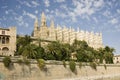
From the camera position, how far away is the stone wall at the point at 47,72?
2344cm

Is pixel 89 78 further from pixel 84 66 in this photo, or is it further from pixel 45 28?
pixel 45 28

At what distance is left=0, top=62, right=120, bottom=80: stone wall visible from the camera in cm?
2344

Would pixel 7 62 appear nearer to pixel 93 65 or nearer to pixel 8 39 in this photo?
pixel 93 65

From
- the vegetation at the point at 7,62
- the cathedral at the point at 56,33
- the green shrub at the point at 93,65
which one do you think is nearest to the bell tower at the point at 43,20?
the cathedral at the point at 56,33

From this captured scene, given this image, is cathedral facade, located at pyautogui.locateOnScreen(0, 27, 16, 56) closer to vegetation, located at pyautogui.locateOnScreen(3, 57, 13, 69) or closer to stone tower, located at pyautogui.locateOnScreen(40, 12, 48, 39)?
vegetation, located at pyautogui.locateOnScreen(3, 57, 13, 69)

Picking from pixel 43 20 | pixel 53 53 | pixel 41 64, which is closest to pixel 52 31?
pixel 43 20

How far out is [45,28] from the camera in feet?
238

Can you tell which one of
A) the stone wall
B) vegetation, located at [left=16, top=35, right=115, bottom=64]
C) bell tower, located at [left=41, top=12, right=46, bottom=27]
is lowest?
the stone wall

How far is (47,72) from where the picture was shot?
28406mm

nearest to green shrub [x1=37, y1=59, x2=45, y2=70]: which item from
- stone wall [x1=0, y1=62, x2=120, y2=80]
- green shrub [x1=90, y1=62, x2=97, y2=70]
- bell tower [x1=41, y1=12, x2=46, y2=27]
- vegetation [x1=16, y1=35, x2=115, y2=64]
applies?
stone wall [x1=0, y1=62, x2=120, y2=80]

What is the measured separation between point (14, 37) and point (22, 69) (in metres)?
21.8

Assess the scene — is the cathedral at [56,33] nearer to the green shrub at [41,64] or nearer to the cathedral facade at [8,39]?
the cathedral facade at [8,39]

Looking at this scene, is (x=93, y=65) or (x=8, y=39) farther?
(x=8, y=39)

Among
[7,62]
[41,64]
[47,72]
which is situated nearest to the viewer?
[7,62]
